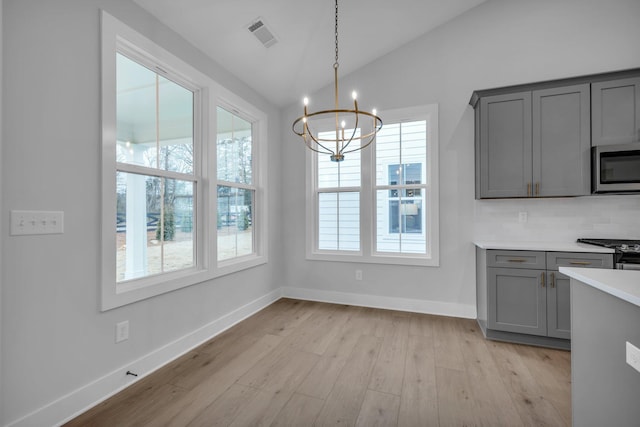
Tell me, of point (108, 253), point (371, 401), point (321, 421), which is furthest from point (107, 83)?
point (371, 401)

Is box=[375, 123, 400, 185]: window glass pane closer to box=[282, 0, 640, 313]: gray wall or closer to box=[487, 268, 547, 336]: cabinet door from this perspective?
box=[282, 0, 640, 313]: gray wall

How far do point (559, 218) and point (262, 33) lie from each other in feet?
11.6

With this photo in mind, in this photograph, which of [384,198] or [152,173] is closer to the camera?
[152,173]

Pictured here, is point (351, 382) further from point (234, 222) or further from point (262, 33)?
point (262, 33)

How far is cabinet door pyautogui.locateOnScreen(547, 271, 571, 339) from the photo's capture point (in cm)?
259

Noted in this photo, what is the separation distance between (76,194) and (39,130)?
0.38 meters

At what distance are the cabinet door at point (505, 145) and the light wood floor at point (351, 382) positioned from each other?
1.52m

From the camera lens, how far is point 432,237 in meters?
3.48

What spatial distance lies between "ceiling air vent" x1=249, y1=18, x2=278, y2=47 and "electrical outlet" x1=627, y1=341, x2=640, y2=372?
321cm

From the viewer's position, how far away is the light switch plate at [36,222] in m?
1.52

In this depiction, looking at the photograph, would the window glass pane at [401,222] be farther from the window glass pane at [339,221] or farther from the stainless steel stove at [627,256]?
the stainless steel stove at [627,256]

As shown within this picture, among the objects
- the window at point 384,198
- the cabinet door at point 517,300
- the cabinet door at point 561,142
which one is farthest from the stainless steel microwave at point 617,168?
the window at point 384,198

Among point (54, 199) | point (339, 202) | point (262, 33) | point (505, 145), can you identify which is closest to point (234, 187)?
point (339, 202)

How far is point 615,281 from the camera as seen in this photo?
1.21 m
